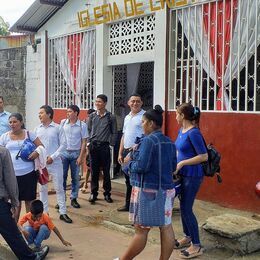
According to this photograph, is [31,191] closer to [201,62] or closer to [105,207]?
[105,207]

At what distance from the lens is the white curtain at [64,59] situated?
10.4 metres

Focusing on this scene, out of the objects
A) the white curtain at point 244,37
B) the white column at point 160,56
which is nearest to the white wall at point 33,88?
the white column at point 160,56

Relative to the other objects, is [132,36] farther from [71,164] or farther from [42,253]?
[42,253]

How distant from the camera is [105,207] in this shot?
23.1 ft

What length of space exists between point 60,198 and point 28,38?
21.9 feet

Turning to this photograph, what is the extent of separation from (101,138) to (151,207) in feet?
10.3

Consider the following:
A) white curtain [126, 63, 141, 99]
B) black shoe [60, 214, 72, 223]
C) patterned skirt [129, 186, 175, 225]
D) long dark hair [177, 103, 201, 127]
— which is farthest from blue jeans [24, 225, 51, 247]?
white curtain [126, 63, 141, 99]

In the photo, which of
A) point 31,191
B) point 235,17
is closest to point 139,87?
point 235,17

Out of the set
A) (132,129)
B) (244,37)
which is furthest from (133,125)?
(244,37)

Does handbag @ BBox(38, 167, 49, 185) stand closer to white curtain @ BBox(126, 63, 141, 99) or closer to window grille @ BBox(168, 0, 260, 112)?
window grille @ BBox(168, 0, 260, 112)

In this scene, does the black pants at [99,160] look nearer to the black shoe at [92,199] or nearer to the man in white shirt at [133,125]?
the black shoe at [92,199]

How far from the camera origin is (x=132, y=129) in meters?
6.53

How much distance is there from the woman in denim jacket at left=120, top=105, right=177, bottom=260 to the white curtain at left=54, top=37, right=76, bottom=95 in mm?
6329

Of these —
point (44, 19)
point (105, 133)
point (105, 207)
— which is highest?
point (44, 19)
